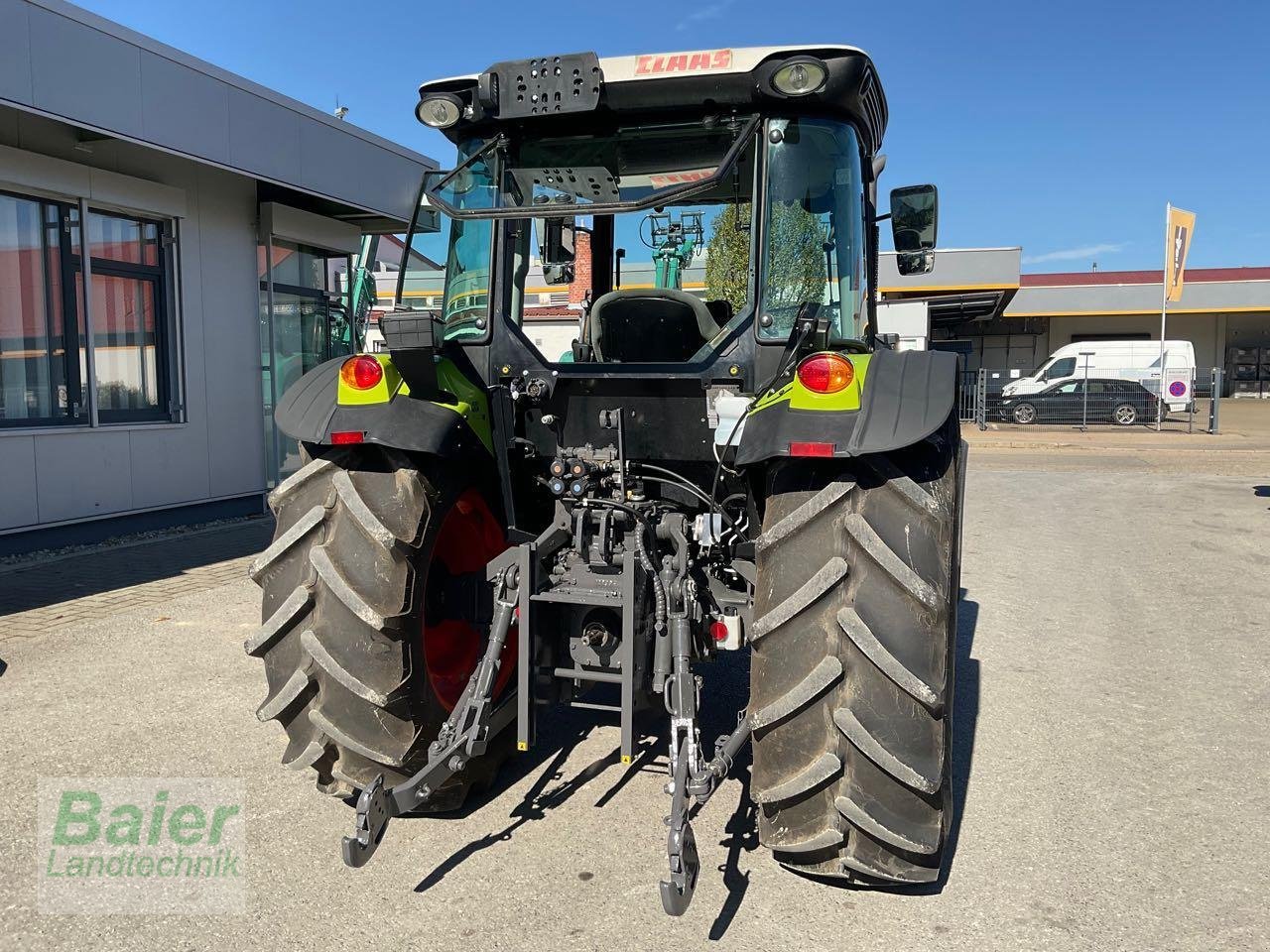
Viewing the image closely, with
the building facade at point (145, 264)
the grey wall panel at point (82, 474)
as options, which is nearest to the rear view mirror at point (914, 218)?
the building facade at point (145, 264)

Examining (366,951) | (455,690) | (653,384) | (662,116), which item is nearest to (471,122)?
(662,116)

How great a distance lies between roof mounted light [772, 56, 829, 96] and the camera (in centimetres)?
323

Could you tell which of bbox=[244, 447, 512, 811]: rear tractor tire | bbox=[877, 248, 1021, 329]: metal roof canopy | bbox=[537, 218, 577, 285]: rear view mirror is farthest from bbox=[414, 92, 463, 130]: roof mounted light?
bbox=[877, 248, 1021, 329]: metal roof canopy

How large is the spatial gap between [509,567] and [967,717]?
2.62 metres

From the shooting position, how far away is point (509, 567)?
3.20 m

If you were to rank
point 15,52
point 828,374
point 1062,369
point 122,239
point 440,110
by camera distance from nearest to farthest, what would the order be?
point 828,374
point 440,110
point 15,52
point 122,239
point 1062,369

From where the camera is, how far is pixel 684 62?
335 cm

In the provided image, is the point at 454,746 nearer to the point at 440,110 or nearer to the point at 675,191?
the point at 675,191

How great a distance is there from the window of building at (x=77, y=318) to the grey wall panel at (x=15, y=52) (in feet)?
4.32

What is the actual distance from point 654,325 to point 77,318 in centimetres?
681

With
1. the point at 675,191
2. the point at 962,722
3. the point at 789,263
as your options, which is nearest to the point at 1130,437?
the point at 962,722

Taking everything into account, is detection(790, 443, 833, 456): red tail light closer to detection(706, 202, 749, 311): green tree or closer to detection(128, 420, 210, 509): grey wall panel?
detection(706, 202, 749, 311): green tree

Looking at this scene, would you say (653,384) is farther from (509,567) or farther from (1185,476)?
(1185,476)

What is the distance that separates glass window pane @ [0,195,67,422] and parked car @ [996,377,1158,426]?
2282cm
